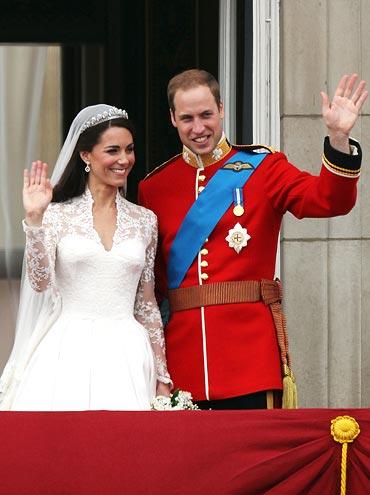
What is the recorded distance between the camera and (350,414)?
4828 mm

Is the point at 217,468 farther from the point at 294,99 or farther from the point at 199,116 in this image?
the point at 294,99

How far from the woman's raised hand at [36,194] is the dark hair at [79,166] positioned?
255 millimetres

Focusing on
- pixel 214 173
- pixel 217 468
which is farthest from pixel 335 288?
pixel 217 468

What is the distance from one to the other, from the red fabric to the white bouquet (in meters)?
0.72

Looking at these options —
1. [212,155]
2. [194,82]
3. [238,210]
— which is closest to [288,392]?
[238,210]

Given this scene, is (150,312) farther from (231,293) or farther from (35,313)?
(35,313)

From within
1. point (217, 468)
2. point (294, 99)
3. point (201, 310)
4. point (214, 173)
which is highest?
point (294, 99)

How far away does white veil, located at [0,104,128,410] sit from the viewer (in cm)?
578

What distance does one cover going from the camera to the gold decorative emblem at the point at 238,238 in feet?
19.1

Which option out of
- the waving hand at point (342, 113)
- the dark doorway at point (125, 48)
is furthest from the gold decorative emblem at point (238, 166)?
the dark doorway at point (125, 48)

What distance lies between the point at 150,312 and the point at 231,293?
283 mm

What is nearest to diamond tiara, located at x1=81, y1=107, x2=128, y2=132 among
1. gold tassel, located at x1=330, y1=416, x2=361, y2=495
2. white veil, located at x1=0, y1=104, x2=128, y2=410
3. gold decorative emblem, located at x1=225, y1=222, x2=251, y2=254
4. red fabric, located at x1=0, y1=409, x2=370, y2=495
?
white veil, located at x1=0, y1=104, x2=128, y2=410

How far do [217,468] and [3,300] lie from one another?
3.77 m

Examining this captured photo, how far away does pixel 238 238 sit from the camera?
230 inches
